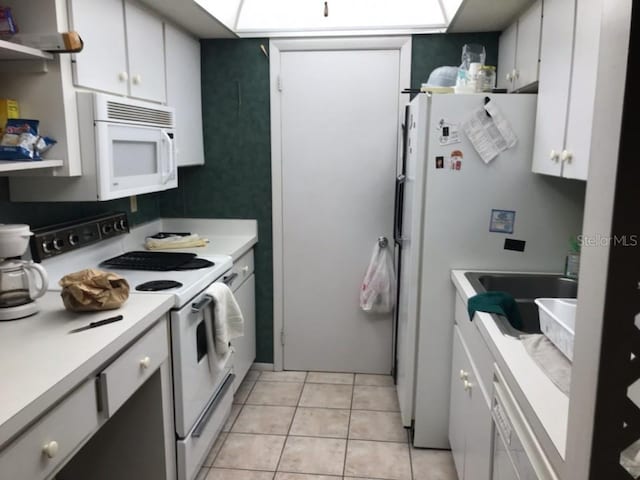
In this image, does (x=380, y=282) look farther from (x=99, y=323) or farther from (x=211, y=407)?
(x=99, y=323)

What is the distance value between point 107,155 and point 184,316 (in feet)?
2.24

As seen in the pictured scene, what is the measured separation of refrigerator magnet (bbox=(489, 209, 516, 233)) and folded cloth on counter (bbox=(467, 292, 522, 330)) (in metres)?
0.54

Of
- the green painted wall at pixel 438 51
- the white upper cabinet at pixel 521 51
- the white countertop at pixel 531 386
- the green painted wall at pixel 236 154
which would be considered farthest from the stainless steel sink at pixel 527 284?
the green painted wall at pixel 236 154

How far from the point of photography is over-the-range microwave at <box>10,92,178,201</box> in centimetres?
198

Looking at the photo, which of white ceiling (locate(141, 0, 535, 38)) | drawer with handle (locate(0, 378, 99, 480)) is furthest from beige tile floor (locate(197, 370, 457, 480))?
white ceiling (locate(141, 0, 535, 38))

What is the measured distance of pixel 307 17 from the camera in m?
3.17

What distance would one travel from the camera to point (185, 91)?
119 inches

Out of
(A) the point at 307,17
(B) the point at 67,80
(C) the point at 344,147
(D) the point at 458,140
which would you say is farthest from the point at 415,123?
(B) the point at 67,80

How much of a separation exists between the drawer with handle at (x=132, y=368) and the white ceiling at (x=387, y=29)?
1.55m

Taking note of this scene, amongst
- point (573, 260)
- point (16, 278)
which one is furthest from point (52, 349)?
point (573, 260)

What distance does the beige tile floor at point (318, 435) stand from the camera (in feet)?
8.16

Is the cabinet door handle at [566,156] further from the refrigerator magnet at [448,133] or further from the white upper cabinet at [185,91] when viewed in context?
the white upper cabinet at [185,91]

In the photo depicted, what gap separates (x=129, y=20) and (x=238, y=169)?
120cm

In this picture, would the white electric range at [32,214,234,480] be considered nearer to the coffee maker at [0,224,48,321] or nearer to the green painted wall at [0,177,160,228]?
the green painted wall at [0,177,160,228]
